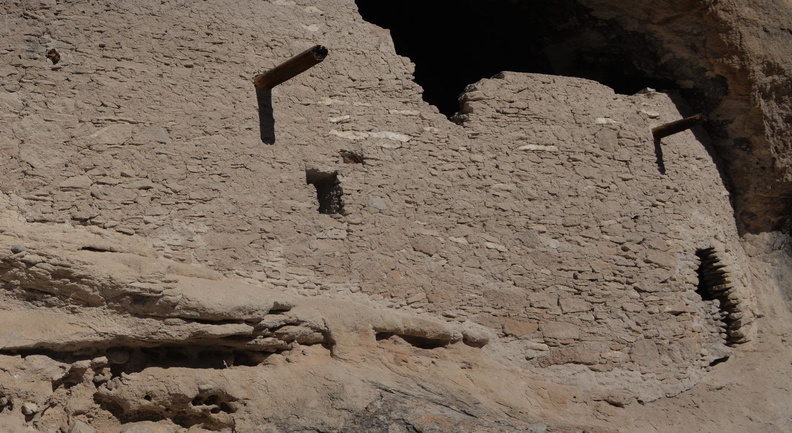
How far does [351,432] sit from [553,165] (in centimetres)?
296

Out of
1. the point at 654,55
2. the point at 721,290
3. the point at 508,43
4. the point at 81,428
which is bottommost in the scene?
the point at 81,428

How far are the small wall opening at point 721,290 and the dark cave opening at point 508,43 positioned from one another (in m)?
1.58

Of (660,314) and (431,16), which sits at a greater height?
(431,16)

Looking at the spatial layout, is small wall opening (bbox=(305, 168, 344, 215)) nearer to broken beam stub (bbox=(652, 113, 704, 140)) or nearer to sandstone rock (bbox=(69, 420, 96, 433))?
sandstone rock (bbox=(69, 420, 96, 433))

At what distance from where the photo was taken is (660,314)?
715 centimetres

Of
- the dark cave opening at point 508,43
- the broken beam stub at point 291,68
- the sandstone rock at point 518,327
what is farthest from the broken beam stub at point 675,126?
the broken beam stub at point 291,68

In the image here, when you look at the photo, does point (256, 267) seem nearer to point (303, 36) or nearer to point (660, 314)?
point (303, 36)

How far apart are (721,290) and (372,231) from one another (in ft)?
10.3

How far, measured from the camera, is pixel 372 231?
6281 mm

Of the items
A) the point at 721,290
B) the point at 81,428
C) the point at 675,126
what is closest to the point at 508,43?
the point at 675,126

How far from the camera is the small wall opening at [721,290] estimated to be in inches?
304

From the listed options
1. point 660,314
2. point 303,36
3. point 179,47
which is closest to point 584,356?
point 660,314

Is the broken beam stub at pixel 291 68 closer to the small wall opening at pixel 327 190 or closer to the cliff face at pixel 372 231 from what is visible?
the cliff face at pixel 372 231

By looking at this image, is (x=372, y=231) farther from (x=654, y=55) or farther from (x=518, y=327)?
(x=654, y=55)
